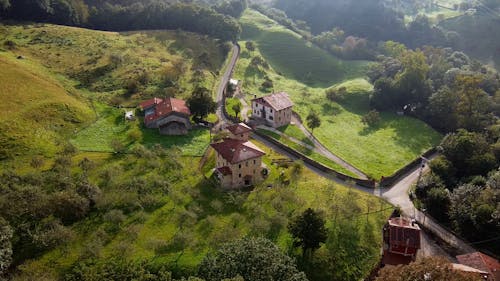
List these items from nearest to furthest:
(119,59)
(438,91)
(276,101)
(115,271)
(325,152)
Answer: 1. (115,271)
2. (325,152)
3. (276,101)
4. (119,59)
5. (438,91)

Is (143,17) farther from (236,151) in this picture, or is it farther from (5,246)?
(5,246)

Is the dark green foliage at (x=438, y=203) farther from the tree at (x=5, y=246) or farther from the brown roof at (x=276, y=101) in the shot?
the tree at (x=5, y=246)

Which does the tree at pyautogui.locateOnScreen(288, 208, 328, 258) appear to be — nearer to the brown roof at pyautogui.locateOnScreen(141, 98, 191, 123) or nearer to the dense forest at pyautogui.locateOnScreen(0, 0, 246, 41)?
the brown roof at pyautogui.locateOnScreen(141, 98, 191, 123)

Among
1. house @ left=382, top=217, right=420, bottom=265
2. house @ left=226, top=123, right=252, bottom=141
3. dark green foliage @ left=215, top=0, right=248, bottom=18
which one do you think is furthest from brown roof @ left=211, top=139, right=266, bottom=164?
dark green foliage @ left=215, top=0, right=248, bottom=18

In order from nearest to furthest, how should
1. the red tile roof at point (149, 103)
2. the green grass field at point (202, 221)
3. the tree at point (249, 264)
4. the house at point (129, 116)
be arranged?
the tree at point (249, 264), the green grass field at point (202, 221), the house at point (129, 116), the red tile roof at point (149, 103)

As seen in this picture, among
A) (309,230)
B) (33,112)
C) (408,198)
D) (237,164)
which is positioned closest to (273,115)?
(237,164)

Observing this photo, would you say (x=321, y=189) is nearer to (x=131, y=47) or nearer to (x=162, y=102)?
(x=162, y=102)

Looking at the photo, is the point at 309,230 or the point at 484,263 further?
the point at 484,263

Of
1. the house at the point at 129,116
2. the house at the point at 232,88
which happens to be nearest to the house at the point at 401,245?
the house at the point at 129,116
